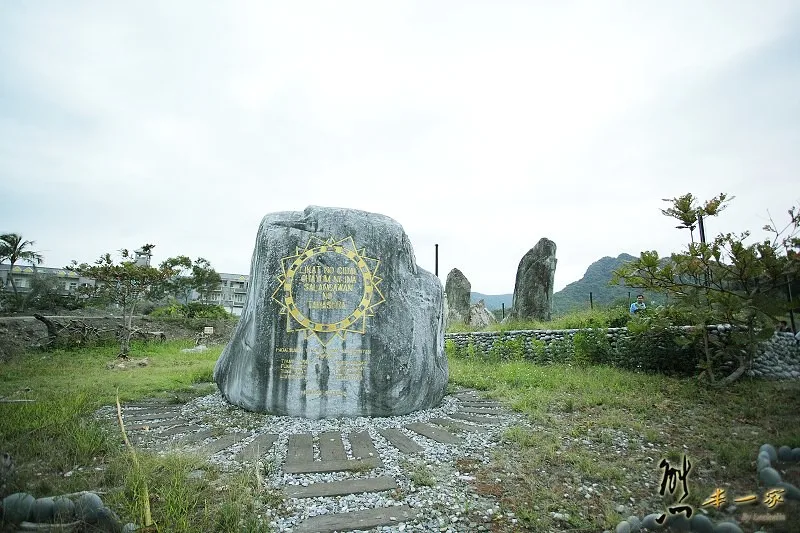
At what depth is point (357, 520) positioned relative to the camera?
2.65 meters

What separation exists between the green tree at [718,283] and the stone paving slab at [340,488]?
14.2 feet

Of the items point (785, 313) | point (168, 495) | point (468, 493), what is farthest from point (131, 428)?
point (785, 313)

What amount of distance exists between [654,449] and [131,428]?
554 cm

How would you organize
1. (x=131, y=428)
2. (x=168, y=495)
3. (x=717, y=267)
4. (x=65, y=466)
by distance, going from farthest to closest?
(x=717, y=267) → (x=131, y=428) → (x=65, y=466) → (x=168, y=495)

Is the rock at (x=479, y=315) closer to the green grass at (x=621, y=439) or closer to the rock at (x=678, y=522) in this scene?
the green grass at (x=621, y=439)

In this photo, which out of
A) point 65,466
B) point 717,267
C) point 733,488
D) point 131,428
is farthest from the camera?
point 717,267

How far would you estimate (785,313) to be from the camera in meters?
4.00

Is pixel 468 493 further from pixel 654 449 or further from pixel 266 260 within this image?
pixel 266 260

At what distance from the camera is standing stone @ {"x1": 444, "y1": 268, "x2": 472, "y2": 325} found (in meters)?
18.7

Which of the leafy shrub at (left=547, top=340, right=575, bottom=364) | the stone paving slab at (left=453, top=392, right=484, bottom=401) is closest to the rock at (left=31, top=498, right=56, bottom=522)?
the stone paving slab at (left=453, top=392, right=484, bottom=401)

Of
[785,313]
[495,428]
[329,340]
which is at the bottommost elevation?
[495,428]

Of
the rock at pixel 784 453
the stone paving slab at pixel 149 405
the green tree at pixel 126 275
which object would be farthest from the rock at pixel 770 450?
the green tree at pixel 126 275

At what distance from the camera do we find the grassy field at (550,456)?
250 cm

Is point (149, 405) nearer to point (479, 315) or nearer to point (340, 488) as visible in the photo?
point (340, 488)
